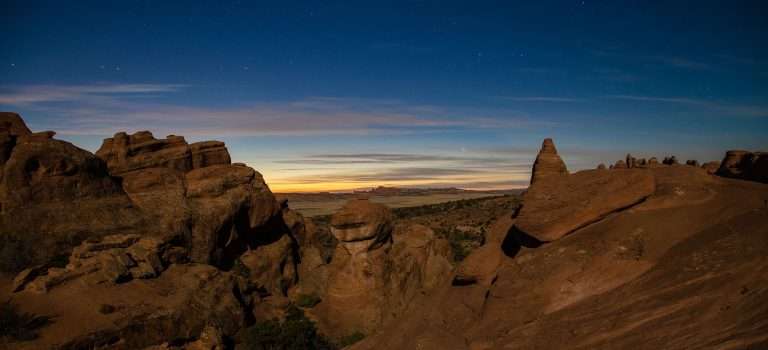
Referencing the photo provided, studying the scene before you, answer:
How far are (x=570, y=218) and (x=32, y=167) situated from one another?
2885cm

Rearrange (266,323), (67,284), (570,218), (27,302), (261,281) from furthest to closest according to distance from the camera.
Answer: (261,281) → (266,323) → (67,284) → (27,302) → (570,218)

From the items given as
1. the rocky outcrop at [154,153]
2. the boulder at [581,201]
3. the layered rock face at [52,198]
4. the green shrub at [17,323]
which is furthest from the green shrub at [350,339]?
the rocky outcrop at [154,153]

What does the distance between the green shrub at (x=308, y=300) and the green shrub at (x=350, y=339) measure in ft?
15.7

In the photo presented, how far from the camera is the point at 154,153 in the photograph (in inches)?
1302

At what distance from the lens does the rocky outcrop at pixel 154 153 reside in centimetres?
3181

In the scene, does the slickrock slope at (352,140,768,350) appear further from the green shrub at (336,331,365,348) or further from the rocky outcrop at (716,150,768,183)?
the green shrub at (336,331,365,348)

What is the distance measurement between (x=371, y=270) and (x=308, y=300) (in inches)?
232

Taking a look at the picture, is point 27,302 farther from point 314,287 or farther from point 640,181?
point 640,181

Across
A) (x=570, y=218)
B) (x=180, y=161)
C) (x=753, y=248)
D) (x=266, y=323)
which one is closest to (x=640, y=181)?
(x=570, y=218)

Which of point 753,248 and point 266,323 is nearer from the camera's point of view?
point 753,248

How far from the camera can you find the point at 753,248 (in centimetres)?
1075

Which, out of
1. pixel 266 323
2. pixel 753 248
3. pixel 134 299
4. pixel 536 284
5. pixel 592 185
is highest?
pixel 592 185

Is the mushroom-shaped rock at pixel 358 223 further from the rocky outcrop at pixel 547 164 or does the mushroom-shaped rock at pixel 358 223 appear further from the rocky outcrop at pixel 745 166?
the rocky outcrop at pixel 745 166

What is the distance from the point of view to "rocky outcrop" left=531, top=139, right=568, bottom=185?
98.2 ft
